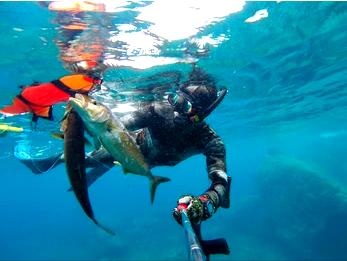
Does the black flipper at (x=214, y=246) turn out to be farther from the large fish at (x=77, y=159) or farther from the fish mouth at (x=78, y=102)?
the fish mouth at (x=78, y=102)

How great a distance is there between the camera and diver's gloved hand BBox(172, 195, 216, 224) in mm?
3377

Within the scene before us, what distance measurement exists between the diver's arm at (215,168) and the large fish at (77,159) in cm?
178

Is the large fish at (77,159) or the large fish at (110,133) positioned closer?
the large fish at (77,159)

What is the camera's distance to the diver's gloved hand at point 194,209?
3377 mm

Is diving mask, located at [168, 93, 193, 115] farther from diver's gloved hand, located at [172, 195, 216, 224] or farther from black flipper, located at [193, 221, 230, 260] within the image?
black flipper, located at [193, 221, 230, 260]

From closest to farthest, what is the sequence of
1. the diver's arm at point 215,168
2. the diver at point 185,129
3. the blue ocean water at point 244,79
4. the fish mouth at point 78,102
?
the fish mouth at point 78,102, the diver's arm at point 215,168, the diver at point 185,129, the blue ocean water at point 244,79

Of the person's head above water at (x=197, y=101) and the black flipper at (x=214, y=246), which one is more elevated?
the person's head above water at (x=197, y=101)

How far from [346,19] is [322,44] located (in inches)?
91.5

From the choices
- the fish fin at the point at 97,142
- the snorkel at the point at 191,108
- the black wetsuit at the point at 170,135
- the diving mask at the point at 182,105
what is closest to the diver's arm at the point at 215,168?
the black wetsuit at the point at 170,135

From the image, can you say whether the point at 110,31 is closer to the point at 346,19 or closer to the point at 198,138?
the point at 198,138

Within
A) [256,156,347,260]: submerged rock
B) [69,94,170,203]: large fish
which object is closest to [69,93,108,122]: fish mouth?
[69,94,170,203]: large fish

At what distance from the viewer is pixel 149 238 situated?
40375 mm

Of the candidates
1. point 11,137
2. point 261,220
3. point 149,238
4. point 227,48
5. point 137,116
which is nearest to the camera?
point 137,116

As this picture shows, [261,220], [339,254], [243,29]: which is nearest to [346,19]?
[243,29]
